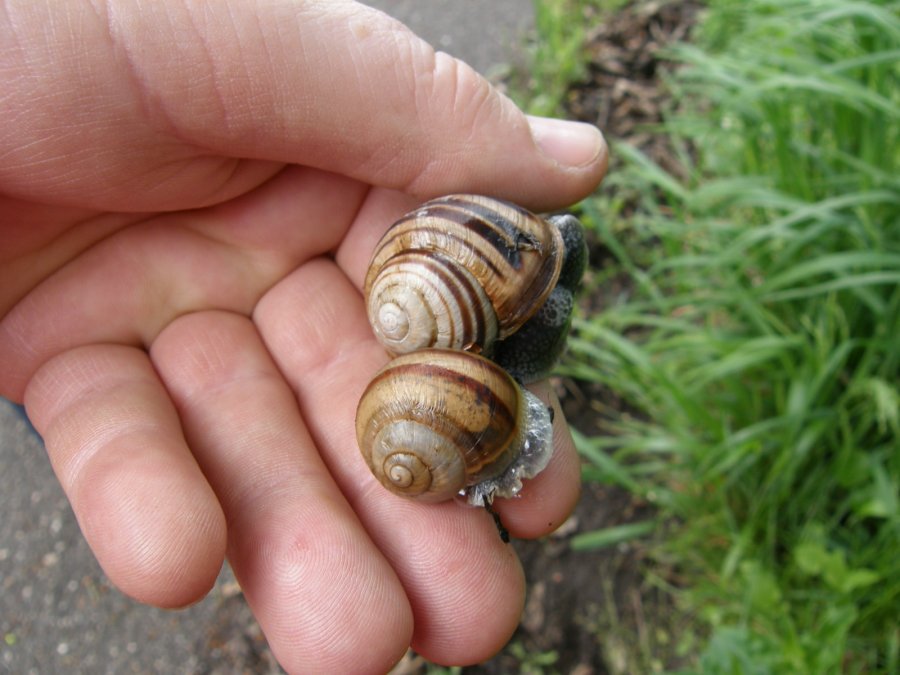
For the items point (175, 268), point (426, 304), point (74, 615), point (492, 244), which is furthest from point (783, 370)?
point (74, 615)

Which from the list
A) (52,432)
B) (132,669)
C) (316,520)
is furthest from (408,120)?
(132,669)

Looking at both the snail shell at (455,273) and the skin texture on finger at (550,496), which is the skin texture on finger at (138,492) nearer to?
the snail shell at (455,273)

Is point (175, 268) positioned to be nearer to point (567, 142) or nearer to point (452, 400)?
point (452, 400)

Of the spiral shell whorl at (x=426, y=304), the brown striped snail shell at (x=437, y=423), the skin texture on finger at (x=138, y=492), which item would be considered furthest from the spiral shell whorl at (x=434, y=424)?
the skin texture on finger at (x=138, y=492)

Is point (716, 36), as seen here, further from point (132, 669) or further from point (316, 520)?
point (132, 669)

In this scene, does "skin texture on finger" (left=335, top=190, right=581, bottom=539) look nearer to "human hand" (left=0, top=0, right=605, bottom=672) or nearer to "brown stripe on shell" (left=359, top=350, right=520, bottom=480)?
"human hand" (left=0, top=0, right=605, bottom=672)

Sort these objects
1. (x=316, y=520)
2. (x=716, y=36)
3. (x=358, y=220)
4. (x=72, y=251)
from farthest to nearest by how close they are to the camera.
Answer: (x=716, y=36)
(x=358, y=220)
(x=72, y=251)
(x=316, y=520)

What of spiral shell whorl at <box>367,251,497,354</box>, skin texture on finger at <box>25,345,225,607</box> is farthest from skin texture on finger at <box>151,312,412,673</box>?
spiral shell whorl at <box>367,251,497,354</box>
